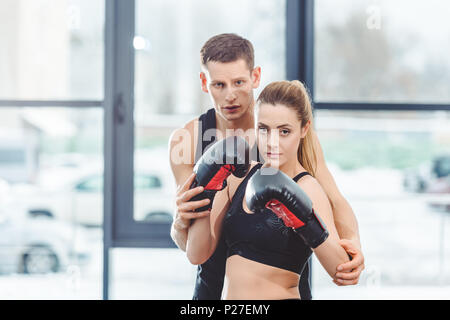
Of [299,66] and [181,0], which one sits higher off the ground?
[181,0]

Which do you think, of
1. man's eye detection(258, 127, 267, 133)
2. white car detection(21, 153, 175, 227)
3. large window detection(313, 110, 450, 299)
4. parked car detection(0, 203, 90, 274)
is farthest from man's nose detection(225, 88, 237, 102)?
parked car detection(0, 203, 90, 274)

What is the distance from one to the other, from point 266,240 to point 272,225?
0.04 m

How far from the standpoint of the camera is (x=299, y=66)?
213 cm

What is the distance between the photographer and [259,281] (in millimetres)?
1060

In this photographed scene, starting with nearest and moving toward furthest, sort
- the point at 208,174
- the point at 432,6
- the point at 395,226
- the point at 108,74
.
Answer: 1. the point at 208,174
2. the point at 108,74
3. the point at 432,6
4. the point at 395,226

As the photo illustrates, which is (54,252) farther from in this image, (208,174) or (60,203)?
(208,174)

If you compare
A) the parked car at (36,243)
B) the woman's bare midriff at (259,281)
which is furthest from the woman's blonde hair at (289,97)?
the parked car at (36,243)

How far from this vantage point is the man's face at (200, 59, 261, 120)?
1.06 m

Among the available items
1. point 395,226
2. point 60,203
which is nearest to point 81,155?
point 60,203

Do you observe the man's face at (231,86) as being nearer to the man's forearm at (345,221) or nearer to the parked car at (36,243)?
the man's forearm at (345,221)

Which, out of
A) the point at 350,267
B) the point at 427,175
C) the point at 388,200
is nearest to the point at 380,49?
the point at 350,267

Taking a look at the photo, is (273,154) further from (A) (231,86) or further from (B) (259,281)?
(B) (259,281)

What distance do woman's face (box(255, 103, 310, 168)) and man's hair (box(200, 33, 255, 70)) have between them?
16 centimetres

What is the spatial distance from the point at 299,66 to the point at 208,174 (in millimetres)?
1342
